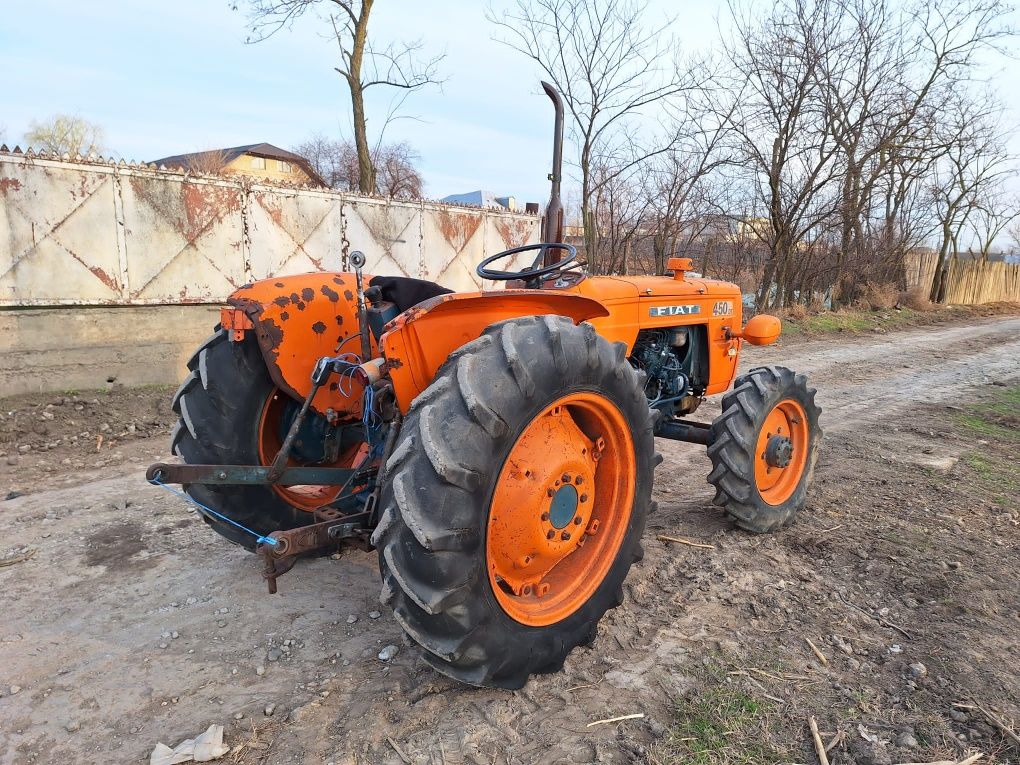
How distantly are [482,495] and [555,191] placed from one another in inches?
76.8

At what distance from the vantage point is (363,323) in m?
2.46

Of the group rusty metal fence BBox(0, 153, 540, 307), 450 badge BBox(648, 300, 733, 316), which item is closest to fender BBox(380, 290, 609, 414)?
450 badge BBox(648, 300, 733, 316)

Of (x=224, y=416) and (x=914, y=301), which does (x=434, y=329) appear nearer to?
(x=224, y=416)

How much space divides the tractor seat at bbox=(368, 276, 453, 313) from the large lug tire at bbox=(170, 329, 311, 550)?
584mm

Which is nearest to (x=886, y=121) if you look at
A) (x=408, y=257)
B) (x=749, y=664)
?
(x=408, y=257)

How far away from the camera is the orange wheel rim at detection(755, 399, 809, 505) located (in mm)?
3514

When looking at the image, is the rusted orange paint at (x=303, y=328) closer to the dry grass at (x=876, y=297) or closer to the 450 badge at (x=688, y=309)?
the 450 badge at (x=688, y=309)

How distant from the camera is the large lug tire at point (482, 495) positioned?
183 cm

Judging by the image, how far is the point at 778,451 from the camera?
3.50 meters

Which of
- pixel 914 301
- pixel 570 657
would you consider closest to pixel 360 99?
pixel 570 657

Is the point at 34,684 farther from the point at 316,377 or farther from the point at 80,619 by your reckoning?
the point at 316,377

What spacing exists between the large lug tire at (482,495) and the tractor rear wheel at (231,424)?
3.53ft

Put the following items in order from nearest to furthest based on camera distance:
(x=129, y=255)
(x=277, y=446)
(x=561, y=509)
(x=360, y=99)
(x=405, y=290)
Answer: (x=561, y=509)
(x=405, y=290)
(x=277, y=446)
(x=129, y=255)
(x=360, y=99)

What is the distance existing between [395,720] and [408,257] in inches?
294
